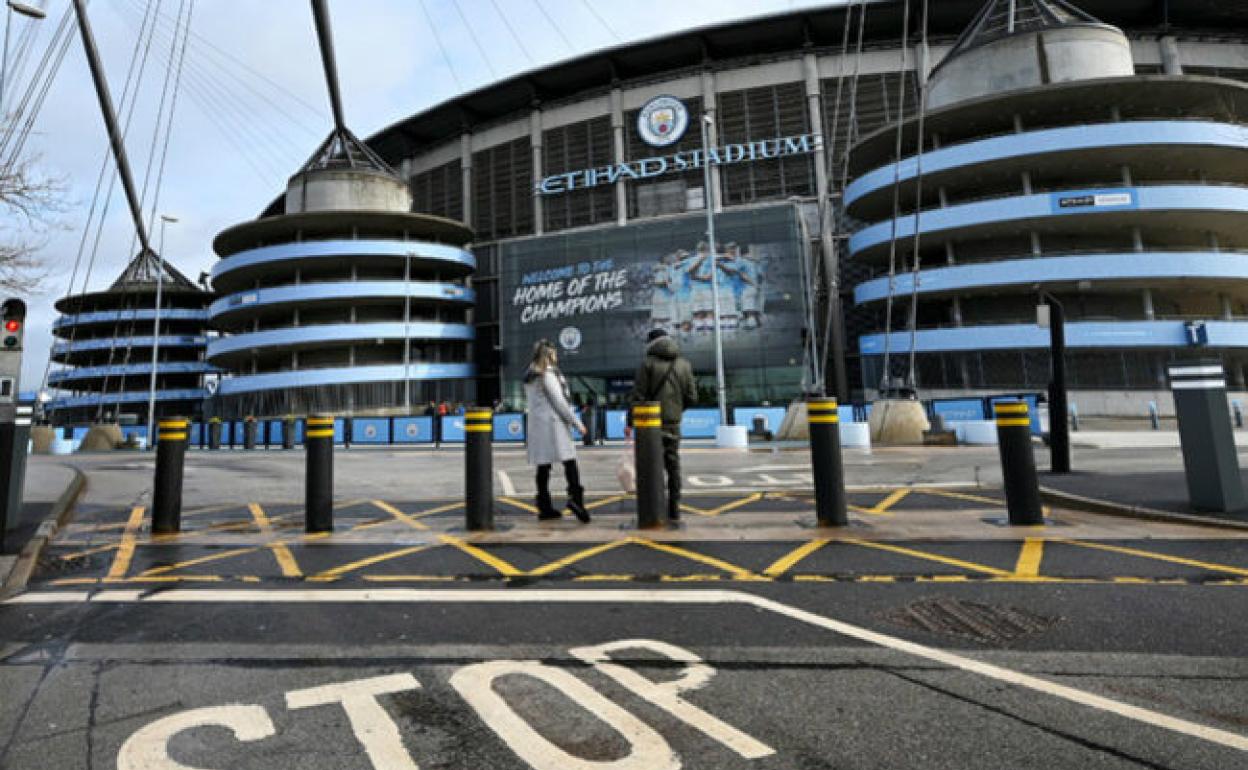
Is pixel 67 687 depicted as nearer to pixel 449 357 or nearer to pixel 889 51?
pixel 449 357

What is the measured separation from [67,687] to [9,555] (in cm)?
370

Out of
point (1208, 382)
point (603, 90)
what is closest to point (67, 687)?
point (1208, 382)

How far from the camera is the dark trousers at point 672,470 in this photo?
596 cm

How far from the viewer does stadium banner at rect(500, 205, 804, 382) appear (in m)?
37.6

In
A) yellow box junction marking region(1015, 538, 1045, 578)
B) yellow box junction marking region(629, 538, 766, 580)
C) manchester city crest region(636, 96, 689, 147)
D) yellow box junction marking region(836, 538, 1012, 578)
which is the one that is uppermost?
manchester city crest region(636, 96, 689, 147)

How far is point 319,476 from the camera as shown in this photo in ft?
19.8

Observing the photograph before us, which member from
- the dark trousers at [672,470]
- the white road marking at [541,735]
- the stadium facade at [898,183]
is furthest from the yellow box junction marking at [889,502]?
the stadium facade at [898,183]

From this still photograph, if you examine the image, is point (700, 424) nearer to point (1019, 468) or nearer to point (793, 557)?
point (1019, 468)

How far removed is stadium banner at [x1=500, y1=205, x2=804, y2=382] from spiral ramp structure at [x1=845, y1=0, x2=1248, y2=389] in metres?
5.04

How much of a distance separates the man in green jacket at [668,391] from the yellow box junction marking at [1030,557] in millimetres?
2979

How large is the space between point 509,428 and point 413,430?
5.29m

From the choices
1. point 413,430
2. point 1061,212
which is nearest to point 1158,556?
point 413,430

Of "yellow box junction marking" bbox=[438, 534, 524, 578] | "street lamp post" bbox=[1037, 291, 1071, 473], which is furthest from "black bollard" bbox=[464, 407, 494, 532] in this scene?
"street lamp post" bbox=[1037, 291, 1071, 473]

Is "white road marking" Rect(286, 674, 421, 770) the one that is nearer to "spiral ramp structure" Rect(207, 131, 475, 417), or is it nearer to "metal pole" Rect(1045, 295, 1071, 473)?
"metal pole" Rect(1045, 295, 1071, 473)
